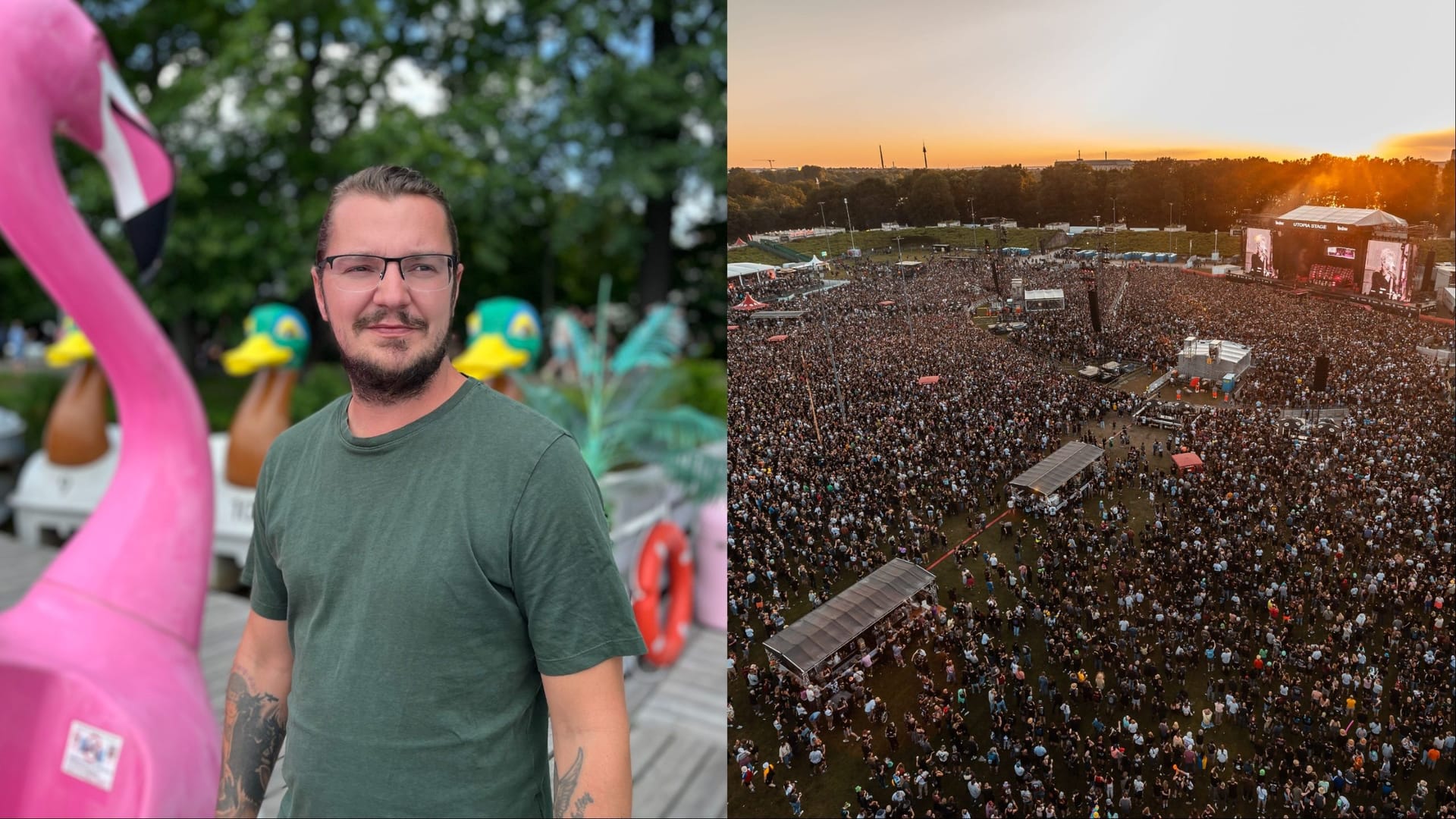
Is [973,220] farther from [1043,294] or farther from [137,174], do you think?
[137,174]

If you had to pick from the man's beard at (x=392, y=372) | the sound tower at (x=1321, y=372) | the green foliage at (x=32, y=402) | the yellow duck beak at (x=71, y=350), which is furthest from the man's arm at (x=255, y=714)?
the green foliage at (x=32, y=402)

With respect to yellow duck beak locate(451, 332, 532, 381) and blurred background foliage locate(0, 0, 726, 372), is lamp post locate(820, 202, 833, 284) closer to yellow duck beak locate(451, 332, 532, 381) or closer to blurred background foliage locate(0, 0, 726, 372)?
yellow duck beak locate(451, 332, 532, 381)

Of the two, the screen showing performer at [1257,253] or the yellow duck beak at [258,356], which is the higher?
the screen showing performer at [1257,253]

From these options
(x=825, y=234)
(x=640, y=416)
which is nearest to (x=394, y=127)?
(x=640, y=416)

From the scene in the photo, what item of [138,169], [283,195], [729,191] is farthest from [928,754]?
[283,195]

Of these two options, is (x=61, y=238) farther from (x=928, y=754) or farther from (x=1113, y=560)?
(x=1113, y=560)

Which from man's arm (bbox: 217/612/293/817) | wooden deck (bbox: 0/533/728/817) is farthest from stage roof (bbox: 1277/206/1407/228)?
man's arm (bbox: 217/612/293/817)

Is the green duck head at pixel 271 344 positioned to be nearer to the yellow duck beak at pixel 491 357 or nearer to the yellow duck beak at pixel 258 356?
the yellow duck beak at pixel 258 356

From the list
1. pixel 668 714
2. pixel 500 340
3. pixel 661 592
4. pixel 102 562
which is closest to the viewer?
pixel 102 562
